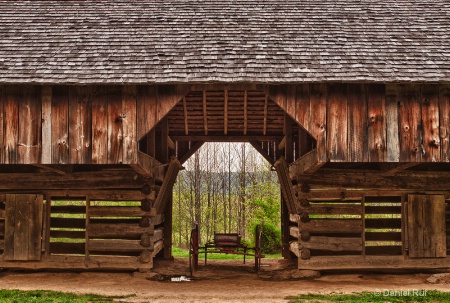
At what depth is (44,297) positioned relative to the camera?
342 inches

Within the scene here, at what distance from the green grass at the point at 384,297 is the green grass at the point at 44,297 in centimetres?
354

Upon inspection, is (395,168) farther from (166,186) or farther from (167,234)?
(167,234)

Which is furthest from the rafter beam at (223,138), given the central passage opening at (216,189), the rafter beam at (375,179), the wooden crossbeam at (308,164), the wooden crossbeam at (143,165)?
the central passage opening at (216,189)

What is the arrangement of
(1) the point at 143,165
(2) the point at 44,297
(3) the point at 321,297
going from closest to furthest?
(2) the point at 44,297 < (3) the point at 321,297 < (1) the point at 143,165

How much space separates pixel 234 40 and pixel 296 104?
218 cm

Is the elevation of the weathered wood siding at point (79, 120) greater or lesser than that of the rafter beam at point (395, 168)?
greater

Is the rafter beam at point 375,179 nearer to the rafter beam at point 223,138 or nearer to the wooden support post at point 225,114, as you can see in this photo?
the wooden support post at point 225,114

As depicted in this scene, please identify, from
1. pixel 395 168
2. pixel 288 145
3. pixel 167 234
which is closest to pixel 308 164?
pixel 395 168

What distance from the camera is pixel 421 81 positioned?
941cm

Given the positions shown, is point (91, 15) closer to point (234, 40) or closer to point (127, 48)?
point (127, 48)

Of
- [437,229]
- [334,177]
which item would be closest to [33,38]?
[334,177]

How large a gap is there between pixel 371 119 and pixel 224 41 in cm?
359

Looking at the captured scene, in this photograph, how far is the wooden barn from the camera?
32.4ft

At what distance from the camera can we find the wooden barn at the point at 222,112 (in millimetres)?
9883
